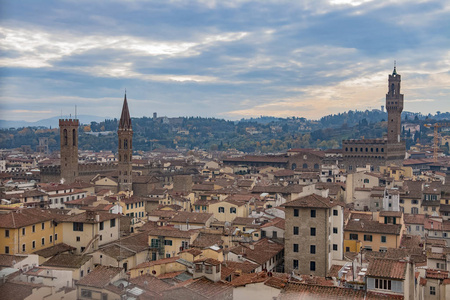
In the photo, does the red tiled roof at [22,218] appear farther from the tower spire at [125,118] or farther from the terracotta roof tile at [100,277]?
the tower spire at [125,118]

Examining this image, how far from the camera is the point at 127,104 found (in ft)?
135

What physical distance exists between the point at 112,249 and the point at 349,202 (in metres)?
16.4

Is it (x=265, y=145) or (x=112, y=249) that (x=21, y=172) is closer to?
(x=112, y=249)

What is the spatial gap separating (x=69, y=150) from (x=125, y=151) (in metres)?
6.69

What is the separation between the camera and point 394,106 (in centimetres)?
6044

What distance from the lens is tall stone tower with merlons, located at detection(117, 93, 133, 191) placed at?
36300mm

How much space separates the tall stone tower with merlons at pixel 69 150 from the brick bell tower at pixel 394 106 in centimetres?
3546

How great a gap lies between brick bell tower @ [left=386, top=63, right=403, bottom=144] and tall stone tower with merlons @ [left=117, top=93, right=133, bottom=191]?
3248 centimetres

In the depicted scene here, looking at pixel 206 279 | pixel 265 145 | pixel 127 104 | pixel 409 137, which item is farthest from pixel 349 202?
pixel 265 145

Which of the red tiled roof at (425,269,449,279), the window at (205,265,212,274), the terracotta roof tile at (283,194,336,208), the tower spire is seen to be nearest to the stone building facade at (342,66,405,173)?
the tower spire

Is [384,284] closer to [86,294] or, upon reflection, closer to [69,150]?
[86,294]

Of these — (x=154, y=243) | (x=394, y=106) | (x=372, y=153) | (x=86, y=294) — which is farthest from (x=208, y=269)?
(x=394, y=106)

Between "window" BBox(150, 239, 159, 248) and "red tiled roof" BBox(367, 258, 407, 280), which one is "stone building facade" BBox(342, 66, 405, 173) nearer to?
"window" BBox(150, 239, 159, 248)

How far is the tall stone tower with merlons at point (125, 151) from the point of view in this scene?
36.3 meters
